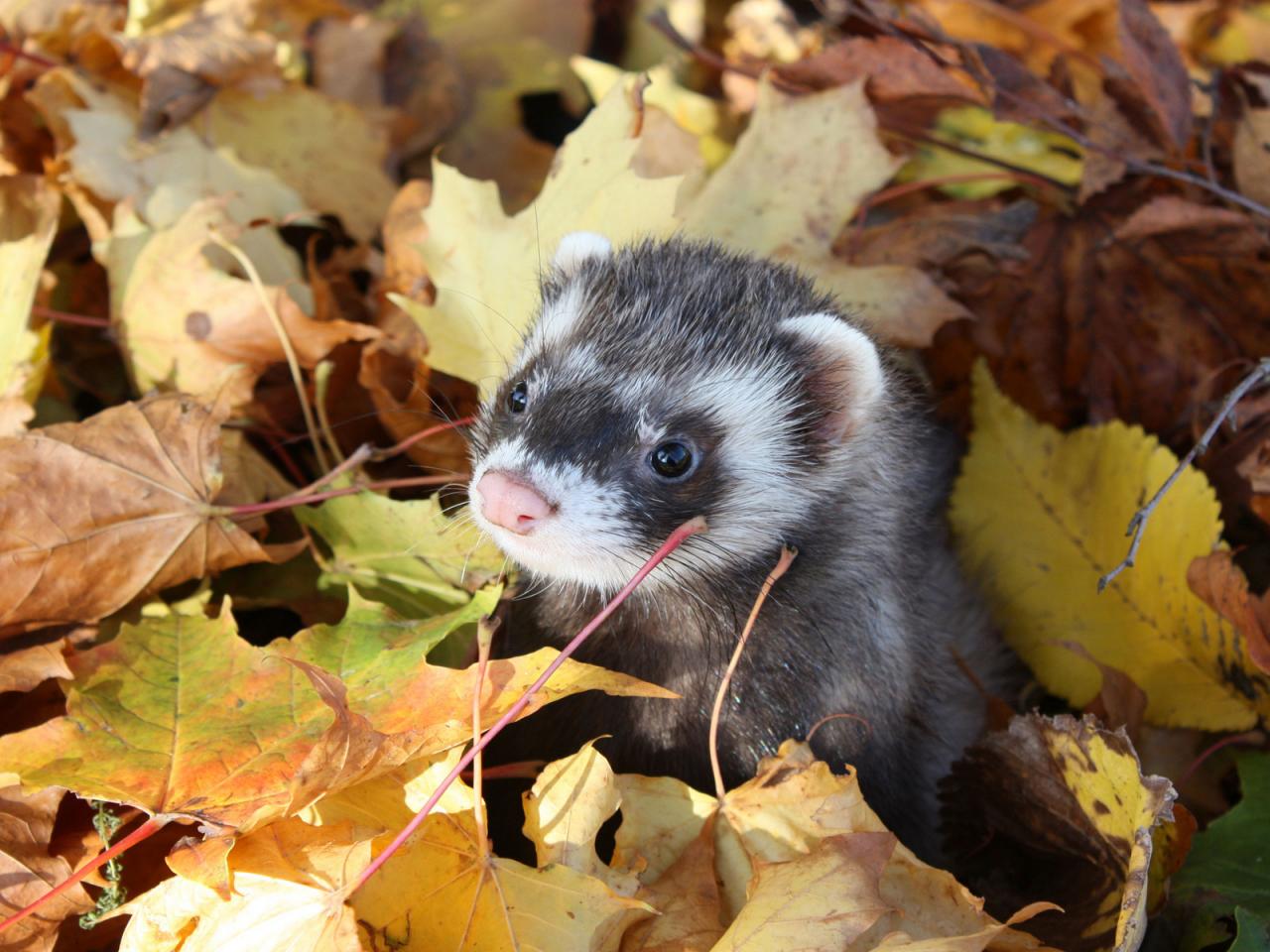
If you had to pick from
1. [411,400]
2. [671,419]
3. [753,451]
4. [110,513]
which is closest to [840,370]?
[753,451]

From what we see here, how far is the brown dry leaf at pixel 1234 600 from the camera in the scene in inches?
78.2

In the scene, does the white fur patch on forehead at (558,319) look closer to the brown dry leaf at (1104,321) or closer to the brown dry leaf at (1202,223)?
the brown dry leaf at (1104,321)

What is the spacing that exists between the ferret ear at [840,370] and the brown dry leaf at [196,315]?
0.86 meters

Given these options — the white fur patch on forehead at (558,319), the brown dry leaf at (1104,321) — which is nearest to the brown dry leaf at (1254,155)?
the brown dry leaf at (1104,321)

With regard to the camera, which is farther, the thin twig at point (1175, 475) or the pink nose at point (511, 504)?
the thin twig at point (1175, 475)

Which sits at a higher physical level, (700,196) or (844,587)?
(700,196)

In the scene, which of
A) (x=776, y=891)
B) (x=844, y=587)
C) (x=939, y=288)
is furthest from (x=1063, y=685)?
(x=776, y=891)

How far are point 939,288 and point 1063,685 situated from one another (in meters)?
0.82

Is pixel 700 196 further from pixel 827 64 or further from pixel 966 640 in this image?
pixel 966 640

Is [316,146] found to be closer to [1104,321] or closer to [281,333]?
[281,333]

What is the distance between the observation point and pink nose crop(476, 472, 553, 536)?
1.68m

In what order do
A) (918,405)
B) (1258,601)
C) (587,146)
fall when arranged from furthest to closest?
(587,146), (918,405), (1258,601)

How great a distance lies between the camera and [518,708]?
1.68 meters

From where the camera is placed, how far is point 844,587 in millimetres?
2043
